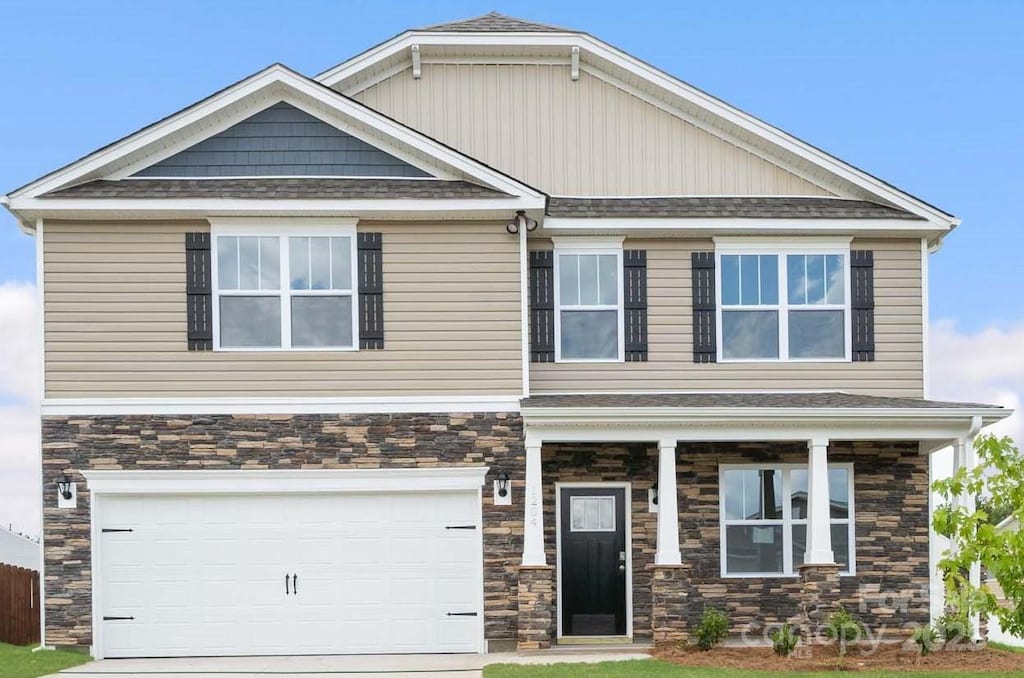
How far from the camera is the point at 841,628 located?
48.5 feet

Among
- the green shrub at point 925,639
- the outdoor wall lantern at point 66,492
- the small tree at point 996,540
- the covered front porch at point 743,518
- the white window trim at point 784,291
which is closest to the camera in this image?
the small tree at point 996,540

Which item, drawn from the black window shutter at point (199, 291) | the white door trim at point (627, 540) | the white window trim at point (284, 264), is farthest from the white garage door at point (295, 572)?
the black window shutter at point (199, 291)

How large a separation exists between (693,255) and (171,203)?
23.1ft

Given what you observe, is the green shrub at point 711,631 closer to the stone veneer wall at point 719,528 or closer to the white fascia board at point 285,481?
the stone veneer wall at point 719,528

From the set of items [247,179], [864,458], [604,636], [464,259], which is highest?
[247,179]

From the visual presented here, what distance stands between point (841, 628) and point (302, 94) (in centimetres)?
947

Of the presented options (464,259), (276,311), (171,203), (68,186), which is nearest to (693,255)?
(464,259)

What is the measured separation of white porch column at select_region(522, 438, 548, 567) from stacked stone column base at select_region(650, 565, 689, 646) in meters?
1.45

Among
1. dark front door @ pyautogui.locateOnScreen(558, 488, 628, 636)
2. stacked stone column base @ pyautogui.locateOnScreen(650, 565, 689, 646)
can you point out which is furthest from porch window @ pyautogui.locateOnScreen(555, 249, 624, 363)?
stacked stone column base @ pyautogui.locateOnScreen(650, 565, 689, 646)

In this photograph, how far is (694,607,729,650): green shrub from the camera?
1480 centimetres

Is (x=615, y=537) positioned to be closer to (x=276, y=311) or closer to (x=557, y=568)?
(x=557, y=568)

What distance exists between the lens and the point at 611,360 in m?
16.9

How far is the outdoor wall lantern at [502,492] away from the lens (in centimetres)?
1561

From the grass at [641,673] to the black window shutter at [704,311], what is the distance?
191 inches
